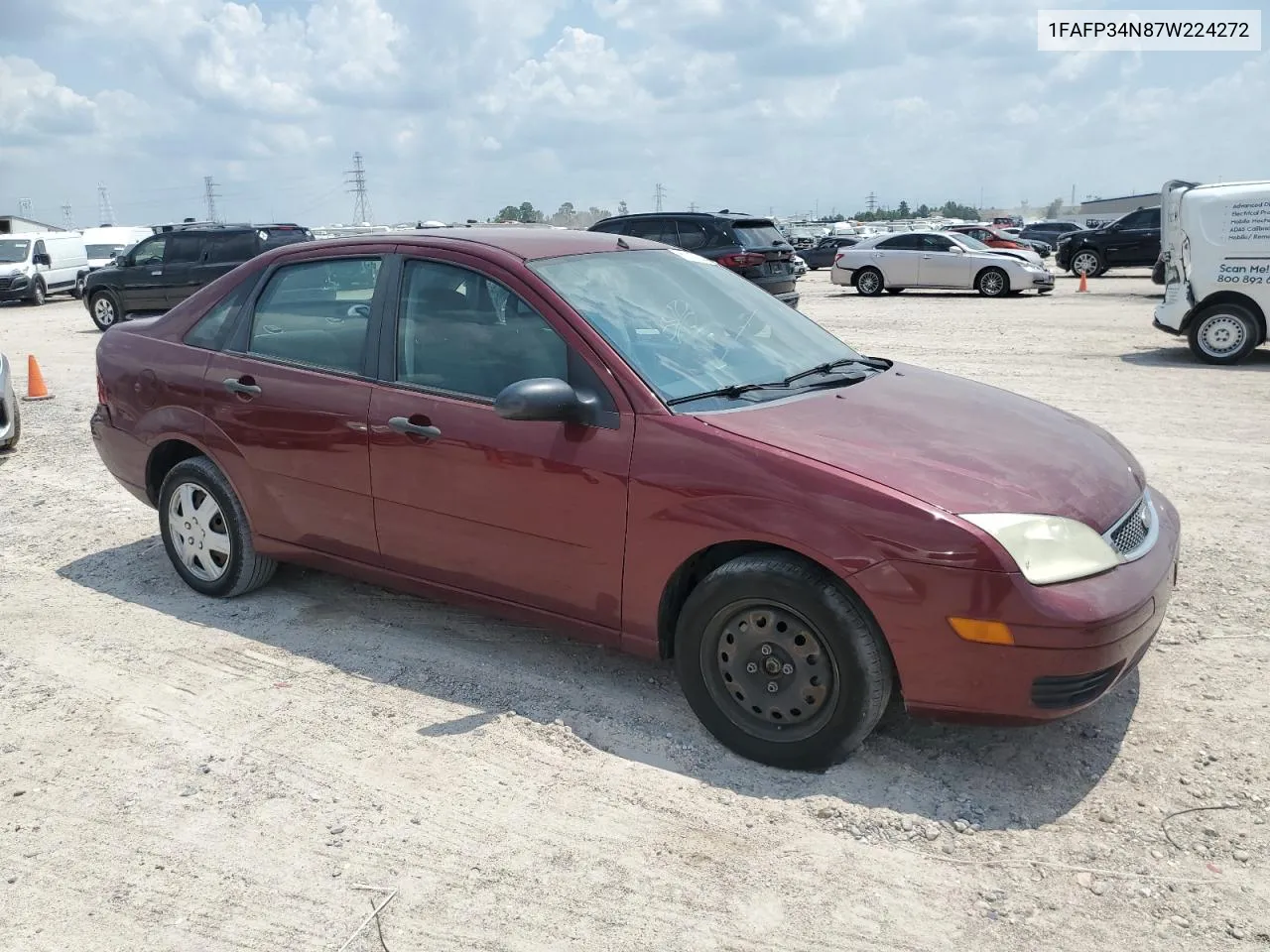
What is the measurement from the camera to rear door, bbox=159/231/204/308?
2000 cm

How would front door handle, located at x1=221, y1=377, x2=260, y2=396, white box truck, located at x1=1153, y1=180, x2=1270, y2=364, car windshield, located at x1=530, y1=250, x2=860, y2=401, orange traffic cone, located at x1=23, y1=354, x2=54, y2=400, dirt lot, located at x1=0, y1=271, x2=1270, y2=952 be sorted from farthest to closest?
orange traffic cone, located at x1=23, y1=354, x2=54, y2=400 < white box truck, located at x1=1153, y1=180, x2=1270, y2=364 < front door handle, located at x1=221, y1=377, x2=260, y2=396 < car windshield, located at x1=530, y1=250, x2=860, y2=401 < dirt lot, located at x1=0, y1=271, x2=1270, y2=952

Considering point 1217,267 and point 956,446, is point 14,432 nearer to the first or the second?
point 956,446

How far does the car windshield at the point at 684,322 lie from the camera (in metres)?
3.99

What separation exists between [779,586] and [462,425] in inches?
56.4

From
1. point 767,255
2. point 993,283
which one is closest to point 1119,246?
point 993,283

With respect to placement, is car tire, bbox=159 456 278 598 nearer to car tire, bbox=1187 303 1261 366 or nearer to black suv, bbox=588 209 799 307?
car tire, bbox=1187 303 1261 366

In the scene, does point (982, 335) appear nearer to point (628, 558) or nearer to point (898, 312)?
point (898, 312)

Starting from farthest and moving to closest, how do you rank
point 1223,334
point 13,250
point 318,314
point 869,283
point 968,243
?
1. point 13,250
2. point 869,283
3. point 968,243
4. point 1223,334
5. point 318,314

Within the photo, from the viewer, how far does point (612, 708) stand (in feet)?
13.4

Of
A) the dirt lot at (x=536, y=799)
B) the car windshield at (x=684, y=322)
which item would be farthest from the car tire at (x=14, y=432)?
the car windshield at (x=684, y=322)

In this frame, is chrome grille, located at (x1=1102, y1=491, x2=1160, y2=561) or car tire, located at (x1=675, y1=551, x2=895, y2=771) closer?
car tire, located at (x1=675, y1=551, x2=895, y2=771)

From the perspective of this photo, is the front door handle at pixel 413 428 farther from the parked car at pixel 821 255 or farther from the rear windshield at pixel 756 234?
the parked car at pixel 821 255

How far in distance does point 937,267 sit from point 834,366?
2076 cm

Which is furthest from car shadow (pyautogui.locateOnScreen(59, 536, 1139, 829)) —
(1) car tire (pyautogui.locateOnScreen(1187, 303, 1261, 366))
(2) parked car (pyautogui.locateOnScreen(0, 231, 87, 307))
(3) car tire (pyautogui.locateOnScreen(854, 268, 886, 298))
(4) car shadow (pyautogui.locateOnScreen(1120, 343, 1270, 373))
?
(2) parked car (pyautogui.locateOnScreen(0, 231, 87, 307))
